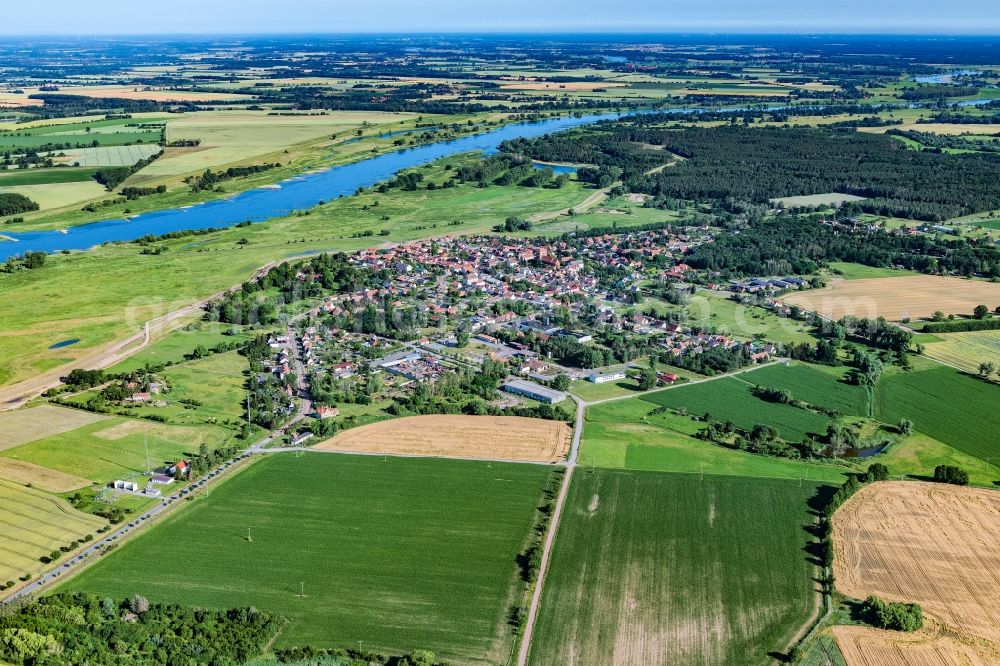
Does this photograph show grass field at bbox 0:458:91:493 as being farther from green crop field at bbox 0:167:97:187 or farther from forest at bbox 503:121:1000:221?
green crop field at bbox 0:167:97:187

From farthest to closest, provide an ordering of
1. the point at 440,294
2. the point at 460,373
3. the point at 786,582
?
the point at 440,294
the point at 460,373
the point at 786,582

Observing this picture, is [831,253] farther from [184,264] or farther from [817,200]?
[184,264]

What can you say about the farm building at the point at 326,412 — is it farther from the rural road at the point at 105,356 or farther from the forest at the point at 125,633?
the forest at the point at 125,633

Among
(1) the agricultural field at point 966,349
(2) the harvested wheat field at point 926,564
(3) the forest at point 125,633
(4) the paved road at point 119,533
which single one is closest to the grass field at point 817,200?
(1) the agricultural field at point 966,349

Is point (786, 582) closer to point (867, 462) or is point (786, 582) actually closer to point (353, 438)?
point (867, 462)

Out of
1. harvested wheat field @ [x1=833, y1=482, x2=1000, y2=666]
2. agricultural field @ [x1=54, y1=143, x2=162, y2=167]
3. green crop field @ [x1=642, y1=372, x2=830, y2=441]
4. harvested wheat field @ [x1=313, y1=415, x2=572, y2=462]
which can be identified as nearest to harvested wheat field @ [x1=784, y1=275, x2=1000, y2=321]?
green crop field @ [x1=642, y1=372, x2=830, y2=441]

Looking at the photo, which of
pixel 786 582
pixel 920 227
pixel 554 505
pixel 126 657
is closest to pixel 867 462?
pixel 786 582
